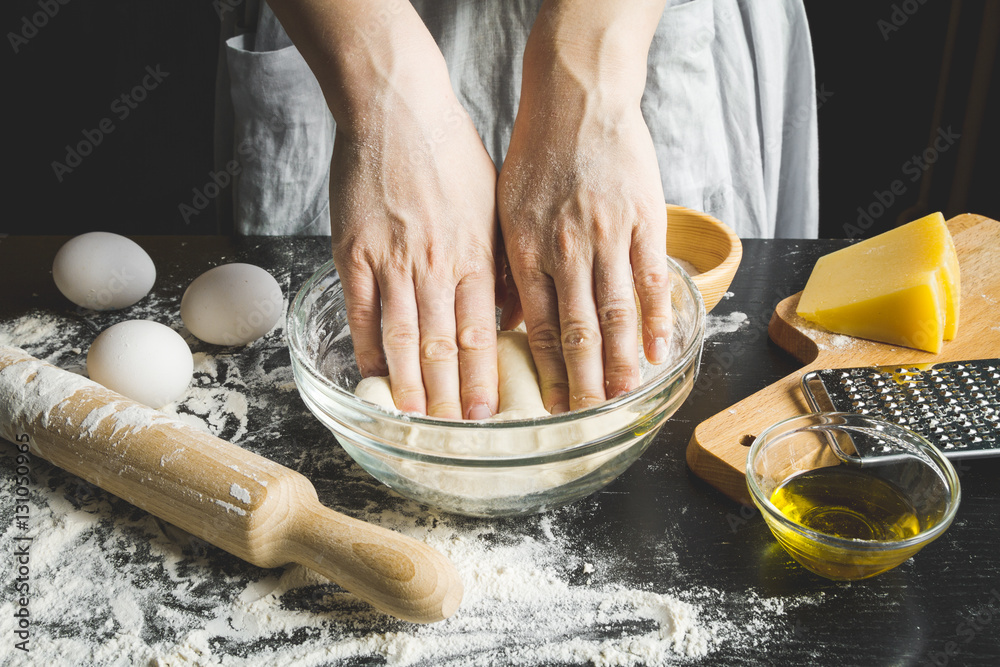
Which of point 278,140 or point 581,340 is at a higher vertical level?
point 581,340

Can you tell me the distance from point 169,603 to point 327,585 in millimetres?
162

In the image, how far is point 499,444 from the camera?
68cm

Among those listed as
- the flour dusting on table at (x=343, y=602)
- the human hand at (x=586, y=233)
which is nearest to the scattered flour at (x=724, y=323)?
the human hand at (x=586, y=233)

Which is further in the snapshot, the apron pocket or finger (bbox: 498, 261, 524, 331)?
the apron pocket

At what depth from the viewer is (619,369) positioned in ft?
2.68

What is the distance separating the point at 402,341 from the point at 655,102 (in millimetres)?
843

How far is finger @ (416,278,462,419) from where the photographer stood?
32.5 inches

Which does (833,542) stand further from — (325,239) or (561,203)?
(325,239)

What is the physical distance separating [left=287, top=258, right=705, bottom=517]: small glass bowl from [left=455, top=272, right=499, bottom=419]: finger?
0.35 feet

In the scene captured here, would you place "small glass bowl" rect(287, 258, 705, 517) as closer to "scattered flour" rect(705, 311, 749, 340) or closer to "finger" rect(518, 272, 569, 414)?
"finger" rect(518, 272, 569, 414)

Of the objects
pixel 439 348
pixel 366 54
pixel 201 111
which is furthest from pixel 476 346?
pixel 201 111

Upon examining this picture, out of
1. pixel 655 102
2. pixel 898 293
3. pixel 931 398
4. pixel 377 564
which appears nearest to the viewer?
pixel 377 564

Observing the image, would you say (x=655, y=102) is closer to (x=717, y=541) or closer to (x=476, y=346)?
(x=476, y=346)

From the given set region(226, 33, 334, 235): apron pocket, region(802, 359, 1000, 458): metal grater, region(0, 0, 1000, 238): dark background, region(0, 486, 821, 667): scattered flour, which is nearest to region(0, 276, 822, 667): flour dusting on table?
region(0, 486, 821, 667): scattered flour
